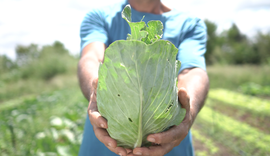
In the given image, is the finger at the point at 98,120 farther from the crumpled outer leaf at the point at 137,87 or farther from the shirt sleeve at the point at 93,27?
the shirt sleeve at the point at 93,27

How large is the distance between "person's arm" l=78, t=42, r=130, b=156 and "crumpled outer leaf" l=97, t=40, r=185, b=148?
83 millimetres

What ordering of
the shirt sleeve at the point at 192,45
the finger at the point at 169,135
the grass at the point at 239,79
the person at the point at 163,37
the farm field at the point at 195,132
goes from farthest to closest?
1. the grass at the point at 239,79
2. the farm field at the point at 195,132
3. the shirt sleeve at the point at 192,45
4. the person at the point at 163,37
5. the finger at the point at 169,135

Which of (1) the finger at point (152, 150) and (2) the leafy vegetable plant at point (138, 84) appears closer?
(2) the leafy vegetable plant at point (138, 84)

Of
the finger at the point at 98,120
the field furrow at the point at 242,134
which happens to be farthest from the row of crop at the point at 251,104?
the finger at the point at 98,120

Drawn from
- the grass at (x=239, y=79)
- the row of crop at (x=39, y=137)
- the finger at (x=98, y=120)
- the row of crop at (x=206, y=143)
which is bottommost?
the grass at (x=239, y=79)

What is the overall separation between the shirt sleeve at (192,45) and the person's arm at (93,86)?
30.9 inches

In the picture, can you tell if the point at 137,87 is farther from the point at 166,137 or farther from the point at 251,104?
the point at 251,104

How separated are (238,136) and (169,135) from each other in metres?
5.19

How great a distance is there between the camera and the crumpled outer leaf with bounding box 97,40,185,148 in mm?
983

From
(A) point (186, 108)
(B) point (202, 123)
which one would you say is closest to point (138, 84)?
(A) point (186, 108)

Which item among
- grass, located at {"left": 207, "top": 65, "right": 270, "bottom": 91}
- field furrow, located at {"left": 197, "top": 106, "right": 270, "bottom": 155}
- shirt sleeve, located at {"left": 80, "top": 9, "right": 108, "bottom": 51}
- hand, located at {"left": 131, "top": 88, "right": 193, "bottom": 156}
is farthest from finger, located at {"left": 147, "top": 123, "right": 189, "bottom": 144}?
grass, located at {"left": 207, "top": 65, "right": 270, "bottom": 91}

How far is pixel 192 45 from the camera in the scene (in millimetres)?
1895

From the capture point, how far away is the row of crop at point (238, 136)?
4721mm

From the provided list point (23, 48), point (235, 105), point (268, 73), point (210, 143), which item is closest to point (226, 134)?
point (210, 143)
